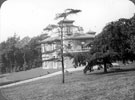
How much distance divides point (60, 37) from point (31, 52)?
217 cm

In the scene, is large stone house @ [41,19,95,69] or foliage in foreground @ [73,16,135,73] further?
foliage in foreground @ [73,16,135,73]

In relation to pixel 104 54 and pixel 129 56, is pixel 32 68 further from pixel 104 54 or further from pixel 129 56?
pixel 129 56

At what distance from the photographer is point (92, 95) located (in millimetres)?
7590

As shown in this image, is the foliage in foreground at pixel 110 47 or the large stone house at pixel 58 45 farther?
the foliage in foreground at pixel 110 47

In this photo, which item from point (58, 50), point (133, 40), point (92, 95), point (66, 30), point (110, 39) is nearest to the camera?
point (92, 95)

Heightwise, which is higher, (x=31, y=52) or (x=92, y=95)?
(x=31, y=52)

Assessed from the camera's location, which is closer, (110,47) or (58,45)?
(58,45)

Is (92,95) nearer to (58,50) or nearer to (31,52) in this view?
(58,50)

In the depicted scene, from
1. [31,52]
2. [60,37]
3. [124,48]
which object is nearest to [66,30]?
[60,37]

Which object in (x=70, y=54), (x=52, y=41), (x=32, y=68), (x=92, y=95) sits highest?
(x=52, y=41)

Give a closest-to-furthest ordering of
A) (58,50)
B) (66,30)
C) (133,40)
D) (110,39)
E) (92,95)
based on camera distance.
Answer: (92,95) < (133,40) < (66,30) < (58,50) < (110,39)

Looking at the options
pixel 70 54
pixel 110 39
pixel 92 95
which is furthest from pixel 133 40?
pixel 110 39

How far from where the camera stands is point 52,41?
38.1 ft

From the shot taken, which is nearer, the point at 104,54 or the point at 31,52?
the point at 31,52
